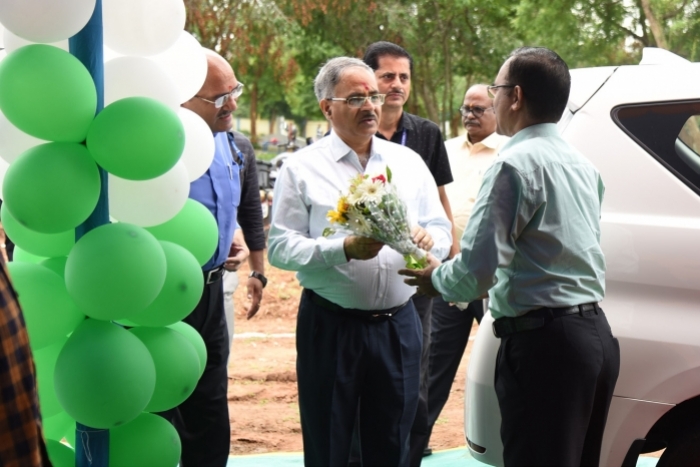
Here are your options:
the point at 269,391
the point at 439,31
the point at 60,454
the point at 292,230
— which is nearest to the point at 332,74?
the point at 292,230

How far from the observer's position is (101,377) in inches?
96.0

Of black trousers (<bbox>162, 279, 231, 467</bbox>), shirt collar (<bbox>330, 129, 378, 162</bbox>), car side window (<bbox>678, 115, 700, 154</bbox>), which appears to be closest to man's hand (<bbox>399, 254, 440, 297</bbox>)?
shirt collar (<bbox>330, 129, 378, 162</bbox>)

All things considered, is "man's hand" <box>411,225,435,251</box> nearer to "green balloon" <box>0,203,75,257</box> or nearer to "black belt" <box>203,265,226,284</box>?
"black belt" <box>203,265,226,284</box>

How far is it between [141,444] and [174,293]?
0.48 meters

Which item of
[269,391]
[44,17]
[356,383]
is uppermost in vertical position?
[44,17]

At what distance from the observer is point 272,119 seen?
2069 inches

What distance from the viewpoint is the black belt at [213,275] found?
12.7ft

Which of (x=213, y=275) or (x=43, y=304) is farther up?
(x=43, y=304)

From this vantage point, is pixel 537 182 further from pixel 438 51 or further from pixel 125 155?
pixel 438 51

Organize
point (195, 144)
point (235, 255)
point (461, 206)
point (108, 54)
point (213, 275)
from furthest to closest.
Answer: point (461, 206)
point (235, 255)
point (213, 275)
point (195, 144)
point (108, 54)

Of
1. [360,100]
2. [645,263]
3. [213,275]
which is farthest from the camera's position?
[213,275]

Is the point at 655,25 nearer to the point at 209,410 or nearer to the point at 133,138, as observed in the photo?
the point at 209,410

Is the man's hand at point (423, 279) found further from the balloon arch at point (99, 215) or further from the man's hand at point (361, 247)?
the balloon arch at point (99, 215)

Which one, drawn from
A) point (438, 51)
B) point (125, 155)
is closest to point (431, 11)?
point (438, 51)
